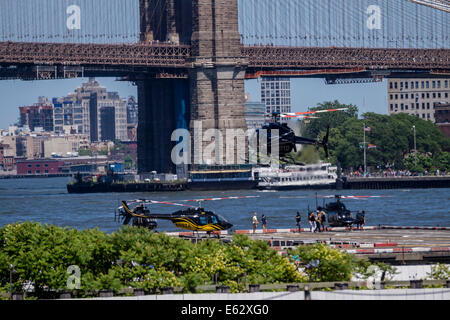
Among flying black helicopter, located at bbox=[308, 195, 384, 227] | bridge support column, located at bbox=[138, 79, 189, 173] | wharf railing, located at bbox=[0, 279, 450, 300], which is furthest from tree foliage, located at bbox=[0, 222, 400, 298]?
bridge support column, located at bbox=[138, 79, 189, 173]

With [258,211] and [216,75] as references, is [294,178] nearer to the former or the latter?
[216,75]

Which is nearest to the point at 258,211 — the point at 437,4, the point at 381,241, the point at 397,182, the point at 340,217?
the point at 340,217

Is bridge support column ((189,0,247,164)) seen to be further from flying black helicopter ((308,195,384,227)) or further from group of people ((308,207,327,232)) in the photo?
group of people ((308,207,327,232))

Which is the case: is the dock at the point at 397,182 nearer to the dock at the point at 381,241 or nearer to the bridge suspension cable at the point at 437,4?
the bridge suspension cable at the point at 437,4

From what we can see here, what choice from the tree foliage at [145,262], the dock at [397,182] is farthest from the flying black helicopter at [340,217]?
the dock at [397,182]
